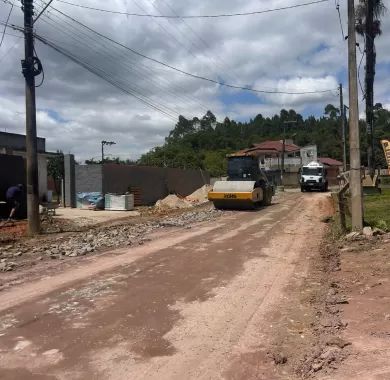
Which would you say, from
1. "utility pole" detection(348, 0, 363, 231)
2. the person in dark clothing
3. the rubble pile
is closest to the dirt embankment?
"utility pole" detection(348, 0, 363, 231)

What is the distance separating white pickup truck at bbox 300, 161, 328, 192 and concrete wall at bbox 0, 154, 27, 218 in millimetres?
31791

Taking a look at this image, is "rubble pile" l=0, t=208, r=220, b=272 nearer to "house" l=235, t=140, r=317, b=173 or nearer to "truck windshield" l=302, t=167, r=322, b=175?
"truck windshield" l=302, t=167, r=322, b=175

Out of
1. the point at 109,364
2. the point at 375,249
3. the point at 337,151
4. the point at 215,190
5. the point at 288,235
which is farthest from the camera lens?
the point at 337,151

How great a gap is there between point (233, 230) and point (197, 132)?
339ft

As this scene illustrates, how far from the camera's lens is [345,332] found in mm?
6105

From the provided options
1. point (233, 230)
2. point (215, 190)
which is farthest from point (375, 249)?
point (215, 190)

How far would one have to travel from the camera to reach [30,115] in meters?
16.3

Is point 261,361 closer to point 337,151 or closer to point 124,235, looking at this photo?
point 124,235

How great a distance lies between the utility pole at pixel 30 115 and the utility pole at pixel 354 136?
31.2 feet

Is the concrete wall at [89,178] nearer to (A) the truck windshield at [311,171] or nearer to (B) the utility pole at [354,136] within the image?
(B) the utility pole at [354,136]

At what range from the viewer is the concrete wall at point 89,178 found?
96.8 feet

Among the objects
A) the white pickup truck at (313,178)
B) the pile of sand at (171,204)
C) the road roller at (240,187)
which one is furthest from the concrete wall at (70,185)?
the white pickup truck at (313,178)

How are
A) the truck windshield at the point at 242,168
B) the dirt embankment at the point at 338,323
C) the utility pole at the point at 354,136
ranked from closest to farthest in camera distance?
the dirt embankment at the point at 338,323
the utility pole at the point at 354,136
the truck windshield at the point at 242,168

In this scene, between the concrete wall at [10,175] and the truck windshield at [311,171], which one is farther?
the truck windshield at [311,171]
